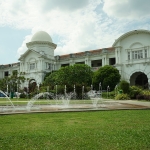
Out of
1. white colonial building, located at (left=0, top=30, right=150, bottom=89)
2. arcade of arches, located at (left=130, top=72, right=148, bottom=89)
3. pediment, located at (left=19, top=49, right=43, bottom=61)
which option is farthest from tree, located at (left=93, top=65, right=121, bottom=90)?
pediment, located at (left=19, top=49, right=43, bottom=61)

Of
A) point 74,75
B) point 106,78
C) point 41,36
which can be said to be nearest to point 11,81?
point 74,75

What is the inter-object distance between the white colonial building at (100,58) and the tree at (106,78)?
531 centimetres

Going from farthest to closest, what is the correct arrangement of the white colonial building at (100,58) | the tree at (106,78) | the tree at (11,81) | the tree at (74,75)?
the tree at (11,81)
the white colonial building at (100,58)
the tree at (74,75)
the tree at (106,78)

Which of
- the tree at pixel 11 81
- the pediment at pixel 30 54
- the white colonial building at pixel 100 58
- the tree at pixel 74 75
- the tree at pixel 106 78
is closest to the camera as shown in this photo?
the tree at pixel 106 78

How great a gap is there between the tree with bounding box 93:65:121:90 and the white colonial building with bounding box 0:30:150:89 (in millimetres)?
5312

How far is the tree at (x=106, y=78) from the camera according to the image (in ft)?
131

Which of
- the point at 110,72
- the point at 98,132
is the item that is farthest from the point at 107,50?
the point at 98,132

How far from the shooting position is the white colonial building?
43344 mm

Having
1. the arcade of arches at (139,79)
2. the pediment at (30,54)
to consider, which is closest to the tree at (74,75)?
the arcade of arches at (139,79)

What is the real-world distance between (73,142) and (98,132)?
46.5 inches

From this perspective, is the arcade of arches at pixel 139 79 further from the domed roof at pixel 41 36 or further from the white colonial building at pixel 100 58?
the domed roof at pixel 41 36

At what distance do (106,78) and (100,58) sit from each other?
12.8 meters

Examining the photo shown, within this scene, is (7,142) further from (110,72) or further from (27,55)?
(27,55)

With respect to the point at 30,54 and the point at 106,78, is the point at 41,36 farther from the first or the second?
the point at 106,78
